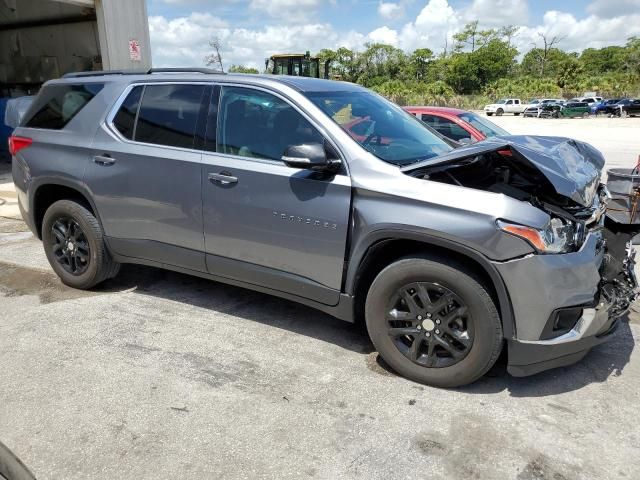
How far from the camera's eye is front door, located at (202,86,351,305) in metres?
3.34

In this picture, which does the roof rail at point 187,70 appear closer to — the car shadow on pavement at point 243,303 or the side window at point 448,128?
the car shadow on pavement at point 243,303

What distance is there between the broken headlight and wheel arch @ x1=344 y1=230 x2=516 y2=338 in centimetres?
22

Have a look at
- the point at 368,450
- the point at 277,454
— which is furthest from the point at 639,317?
the point at 277,454

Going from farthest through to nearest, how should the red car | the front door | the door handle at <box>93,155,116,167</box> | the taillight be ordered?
the red car
the taillight
the door handle at <box>93,155,116,167</box>
the front door

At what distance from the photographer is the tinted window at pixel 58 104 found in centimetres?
452

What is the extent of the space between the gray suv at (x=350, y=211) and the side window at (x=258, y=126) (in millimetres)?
12

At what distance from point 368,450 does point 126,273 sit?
354 centimetres

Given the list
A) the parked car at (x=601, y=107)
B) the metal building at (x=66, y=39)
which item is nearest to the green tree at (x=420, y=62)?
the parked car at (x=601, y=107)

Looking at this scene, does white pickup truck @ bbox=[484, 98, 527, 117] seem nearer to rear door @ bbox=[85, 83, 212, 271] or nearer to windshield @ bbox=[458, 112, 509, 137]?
windshield @ bbox=[458, 112, 509, 137]

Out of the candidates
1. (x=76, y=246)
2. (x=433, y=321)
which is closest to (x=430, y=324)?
(x=433, y=321)

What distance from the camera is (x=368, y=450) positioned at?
2.66 metres

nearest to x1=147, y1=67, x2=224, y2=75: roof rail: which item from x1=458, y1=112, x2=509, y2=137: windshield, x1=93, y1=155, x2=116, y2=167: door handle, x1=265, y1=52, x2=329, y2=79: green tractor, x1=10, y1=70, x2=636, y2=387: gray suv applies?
x1=10, y1=70, x2=636, y2=387: gray suv

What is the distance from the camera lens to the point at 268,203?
3.51 m

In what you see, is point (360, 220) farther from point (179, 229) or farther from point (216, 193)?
point (179, 229)
